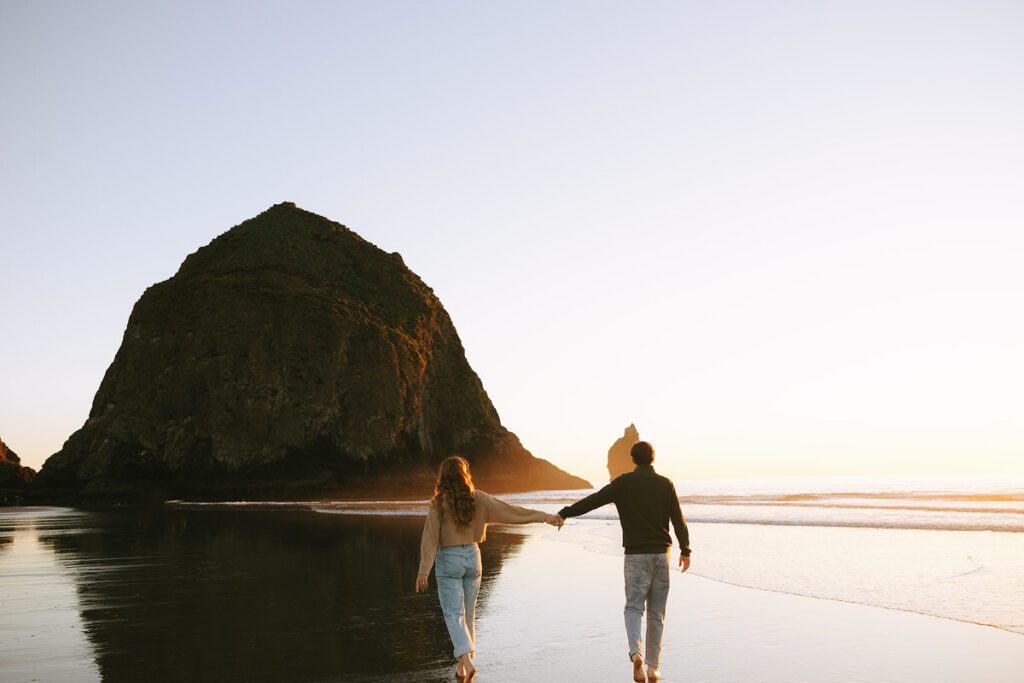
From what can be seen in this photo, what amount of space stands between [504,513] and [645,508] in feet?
4.39

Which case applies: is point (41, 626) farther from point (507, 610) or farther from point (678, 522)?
point (678, 522)

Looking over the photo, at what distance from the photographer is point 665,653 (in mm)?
8055

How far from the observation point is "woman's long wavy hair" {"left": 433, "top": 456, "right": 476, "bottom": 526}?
7.26 metres

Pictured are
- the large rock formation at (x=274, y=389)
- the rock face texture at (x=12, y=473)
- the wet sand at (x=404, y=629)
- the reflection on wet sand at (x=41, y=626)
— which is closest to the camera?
the wet sand at (x=404, y=629)


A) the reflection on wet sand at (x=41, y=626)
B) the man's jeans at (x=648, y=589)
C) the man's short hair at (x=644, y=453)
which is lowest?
the reflection on wet sand at (x=41, y=626)

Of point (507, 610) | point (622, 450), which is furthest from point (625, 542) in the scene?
point (622, 450)

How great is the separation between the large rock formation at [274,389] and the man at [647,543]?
2527 inches

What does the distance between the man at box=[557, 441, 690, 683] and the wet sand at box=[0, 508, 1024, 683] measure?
462 mm

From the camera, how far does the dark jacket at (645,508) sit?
740cm

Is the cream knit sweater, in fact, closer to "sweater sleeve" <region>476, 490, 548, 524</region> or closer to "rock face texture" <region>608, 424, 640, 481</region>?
"sweater sleeve" <region>476, 490, 548, 524</region>

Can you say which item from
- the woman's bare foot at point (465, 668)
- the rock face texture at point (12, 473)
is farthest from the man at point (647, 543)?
the rock face texture at point (12, 473)

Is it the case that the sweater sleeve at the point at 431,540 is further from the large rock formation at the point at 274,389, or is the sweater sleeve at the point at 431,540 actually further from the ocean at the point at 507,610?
the large rock formation at the point at 274,389

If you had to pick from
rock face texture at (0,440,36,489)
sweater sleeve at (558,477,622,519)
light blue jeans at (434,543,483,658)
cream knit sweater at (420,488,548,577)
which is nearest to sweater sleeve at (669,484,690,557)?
sweater sleeve at (558,477,622,519)

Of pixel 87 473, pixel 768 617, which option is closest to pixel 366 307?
pixel 87 473
